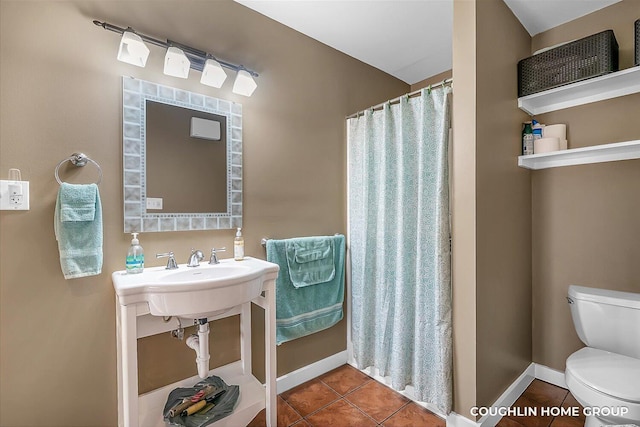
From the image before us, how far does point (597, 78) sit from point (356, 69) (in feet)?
5.09

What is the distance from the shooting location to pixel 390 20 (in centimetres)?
200

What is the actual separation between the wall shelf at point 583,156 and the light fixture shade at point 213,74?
1934mm

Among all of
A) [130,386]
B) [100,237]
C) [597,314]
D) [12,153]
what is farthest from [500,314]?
[12,153]

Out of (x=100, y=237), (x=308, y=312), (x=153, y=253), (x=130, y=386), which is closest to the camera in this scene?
(x=130, y=386)

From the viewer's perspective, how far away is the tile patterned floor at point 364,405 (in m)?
1.71

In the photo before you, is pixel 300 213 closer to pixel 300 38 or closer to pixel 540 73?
pixel 300 38

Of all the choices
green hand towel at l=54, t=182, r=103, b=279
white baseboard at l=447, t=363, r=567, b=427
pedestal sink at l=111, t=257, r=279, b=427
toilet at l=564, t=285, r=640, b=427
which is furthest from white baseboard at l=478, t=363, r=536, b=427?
green hand towel at l=54, t=182, r=103, b=279

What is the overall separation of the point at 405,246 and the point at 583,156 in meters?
1.30

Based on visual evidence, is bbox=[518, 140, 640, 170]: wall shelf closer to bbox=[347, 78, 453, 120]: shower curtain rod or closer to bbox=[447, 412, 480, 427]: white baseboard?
bbox=[347, 78, 453, 120]: shower curtain rod

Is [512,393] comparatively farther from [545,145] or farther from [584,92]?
[584,92]

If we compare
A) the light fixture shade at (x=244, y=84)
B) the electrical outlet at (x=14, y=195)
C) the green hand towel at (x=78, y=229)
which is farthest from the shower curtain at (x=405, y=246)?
the electrical outlet at (x=14, y=195)

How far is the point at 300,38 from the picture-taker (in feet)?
6.97

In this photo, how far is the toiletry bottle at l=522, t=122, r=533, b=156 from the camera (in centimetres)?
200

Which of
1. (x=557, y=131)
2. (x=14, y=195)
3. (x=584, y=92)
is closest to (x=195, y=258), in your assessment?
(x=14, y=195)
